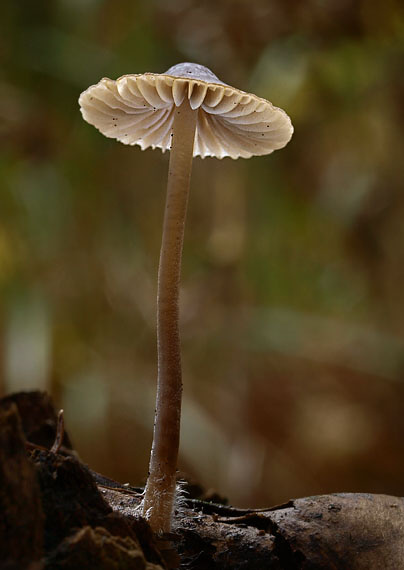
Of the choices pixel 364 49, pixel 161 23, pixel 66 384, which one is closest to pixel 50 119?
pixel 161 23

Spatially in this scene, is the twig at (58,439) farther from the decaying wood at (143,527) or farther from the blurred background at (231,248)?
the blurred background at (231,248)

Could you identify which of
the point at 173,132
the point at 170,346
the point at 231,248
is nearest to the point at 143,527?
the point at 170,346

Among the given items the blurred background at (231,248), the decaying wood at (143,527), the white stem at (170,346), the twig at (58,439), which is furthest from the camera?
the blurred background at (231,248)

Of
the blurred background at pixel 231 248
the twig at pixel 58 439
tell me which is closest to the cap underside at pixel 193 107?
the twig at pixel 58 439

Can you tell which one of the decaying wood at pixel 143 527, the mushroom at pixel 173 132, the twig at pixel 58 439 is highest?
the mushroom at pixel 173 132

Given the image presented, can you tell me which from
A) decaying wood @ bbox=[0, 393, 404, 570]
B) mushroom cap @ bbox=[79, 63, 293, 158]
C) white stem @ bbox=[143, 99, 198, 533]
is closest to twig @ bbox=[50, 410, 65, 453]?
decaying wood @ bbox=[0, 393, 404, 570]

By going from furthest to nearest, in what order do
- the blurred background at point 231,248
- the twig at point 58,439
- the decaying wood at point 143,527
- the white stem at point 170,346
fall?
the blurred background at point 231,248
the white stem at point 170,346
the twig at point 58,439
the decaying wood at point 143,527

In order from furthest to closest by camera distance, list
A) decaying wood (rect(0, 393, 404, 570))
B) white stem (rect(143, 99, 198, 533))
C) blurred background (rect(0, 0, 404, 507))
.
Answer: blurred background (rect(0, 0, 404, 507)) → white stem (rect(143, 99, 198, 533)) → decaying wood (rect(0, 393, 404, 570))

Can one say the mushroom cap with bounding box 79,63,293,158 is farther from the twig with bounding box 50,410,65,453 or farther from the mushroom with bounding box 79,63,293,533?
the twig with bounding box 50,410,65,453
